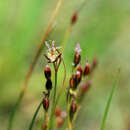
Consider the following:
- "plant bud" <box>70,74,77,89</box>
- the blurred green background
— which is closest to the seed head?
"plant bud" <box>70,74,77,89</box>

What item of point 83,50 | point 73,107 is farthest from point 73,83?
point 83,50

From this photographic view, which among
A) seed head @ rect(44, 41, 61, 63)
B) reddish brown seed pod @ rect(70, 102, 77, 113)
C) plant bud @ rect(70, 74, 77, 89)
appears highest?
seed head @ rect(44, 41, 61, 63)

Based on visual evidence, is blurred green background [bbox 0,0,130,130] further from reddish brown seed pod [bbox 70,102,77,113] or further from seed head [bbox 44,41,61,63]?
seed head [bbox 44,41,61,63]

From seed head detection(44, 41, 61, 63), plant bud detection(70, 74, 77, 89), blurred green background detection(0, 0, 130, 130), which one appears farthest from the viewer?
blurred green background detection(0, 0, 130, 130)

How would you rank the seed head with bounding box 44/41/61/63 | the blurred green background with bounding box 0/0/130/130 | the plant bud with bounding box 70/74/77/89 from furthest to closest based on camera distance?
the blurred green background with bounding box 0/0/130/130 < the plant bud with bounding box 70/74/77/89 < the seed head with bounding box 44/41/61/63

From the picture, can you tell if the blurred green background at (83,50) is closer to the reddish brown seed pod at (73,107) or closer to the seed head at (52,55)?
the reddish brown seed pod at (73,107)

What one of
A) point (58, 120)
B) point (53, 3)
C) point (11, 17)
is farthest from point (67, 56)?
point (58, 120)

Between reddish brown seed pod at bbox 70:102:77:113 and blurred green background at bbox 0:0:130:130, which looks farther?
blurred green background at bbox 0:0:130:130

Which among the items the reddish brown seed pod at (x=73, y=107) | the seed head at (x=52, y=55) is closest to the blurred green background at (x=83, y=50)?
the reddish brown seed pod at (x=73, y=107)

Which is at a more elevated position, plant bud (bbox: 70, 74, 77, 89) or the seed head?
the seed head

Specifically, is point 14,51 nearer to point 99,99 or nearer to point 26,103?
point 26,103
